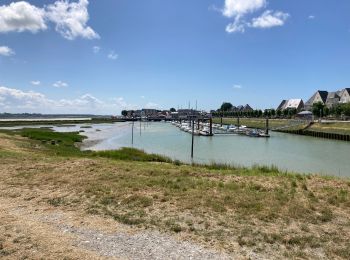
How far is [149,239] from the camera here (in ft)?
27.1

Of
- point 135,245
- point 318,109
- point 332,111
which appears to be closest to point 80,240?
point 135,245

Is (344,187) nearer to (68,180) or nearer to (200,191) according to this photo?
(200,191)

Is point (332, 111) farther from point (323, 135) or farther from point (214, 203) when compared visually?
point (214, 203)

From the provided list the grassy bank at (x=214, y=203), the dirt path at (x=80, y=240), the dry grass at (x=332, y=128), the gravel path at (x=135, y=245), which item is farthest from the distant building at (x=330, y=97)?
the gravel path at (x=135, y=245)

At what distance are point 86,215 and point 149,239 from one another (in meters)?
2.63

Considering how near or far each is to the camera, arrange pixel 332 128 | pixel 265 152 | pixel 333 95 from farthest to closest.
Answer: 1. pixel 333 95
2. pixel 332 128
3. pixel 265 152

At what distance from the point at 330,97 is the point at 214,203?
145518 mm

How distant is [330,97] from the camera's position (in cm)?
14412

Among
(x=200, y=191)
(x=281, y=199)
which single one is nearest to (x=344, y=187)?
(x=281, y=199)

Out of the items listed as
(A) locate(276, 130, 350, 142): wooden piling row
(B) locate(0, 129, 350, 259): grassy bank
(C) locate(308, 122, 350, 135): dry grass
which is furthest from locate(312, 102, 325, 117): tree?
(B) locate(0, 129, 350, 259): grassy bank

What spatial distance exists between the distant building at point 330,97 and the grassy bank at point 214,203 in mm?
124856

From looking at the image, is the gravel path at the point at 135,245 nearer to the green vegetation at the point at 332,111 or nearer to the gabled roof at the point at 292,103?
the green vegetation at the point at 332,111

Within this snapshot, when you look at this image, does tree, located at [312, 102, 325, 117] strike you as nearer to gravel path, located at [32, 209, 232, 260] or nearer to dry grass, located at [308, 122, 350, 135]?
dry grass, located at [308, 122, 350, 135]

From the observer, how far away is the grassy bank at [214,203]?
26.8 ft
